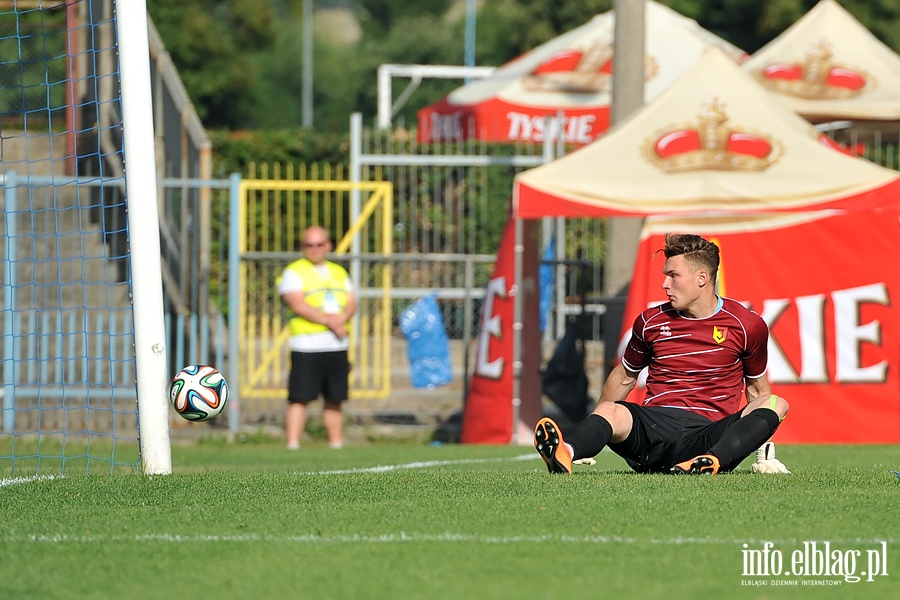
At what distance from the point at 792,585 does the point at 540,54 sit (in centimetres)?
1512

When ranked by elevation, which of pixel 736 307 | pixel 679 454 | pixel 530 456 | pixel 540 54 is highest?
pixel 540 54

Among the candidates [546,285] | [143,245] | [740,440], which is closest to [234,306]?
[546,285]

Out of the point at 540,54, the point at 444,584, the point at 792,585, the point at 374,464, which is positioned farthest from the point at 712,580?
the point at 540,54

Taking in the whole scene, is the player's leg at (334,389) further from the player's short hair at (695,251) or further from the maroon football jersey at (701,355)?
the player's short hair at (695,251)

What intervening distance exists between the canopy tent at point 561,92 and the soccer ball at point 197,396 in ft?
27.8

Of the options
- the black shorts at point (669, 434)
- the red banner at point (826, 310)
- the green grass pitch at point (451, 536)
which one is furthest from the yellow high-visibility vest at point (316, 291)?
the black shorts at point (669, 434)

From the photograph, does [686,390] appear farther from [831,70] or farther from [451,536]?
[831,70]

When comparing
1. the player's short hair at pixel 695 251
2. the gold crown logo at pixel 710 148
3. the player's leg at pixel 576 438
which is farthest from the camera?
the gold crown logo at pixel 710 148

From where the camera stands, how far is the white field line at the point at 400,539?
473cm

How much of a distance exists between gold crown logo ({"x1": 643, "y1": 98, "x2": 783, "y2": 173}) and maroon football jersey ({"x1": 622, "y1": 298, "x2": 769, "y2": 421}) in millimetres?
5478

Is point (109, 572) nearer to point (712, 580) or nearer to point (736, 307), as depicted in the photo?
point (712, 580)

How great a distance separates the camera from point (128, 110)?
7.50 meters

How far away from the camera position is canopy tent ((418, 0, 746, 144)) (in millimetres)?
16766

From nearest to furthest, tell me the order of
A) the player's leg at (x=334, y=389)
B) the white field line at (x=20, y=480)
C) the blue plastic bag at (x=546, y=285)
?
the white field line at (x=20, y=480) → the player's leg at (x=334, y=389) → the blue plastic bag at (x=546, y=285)
